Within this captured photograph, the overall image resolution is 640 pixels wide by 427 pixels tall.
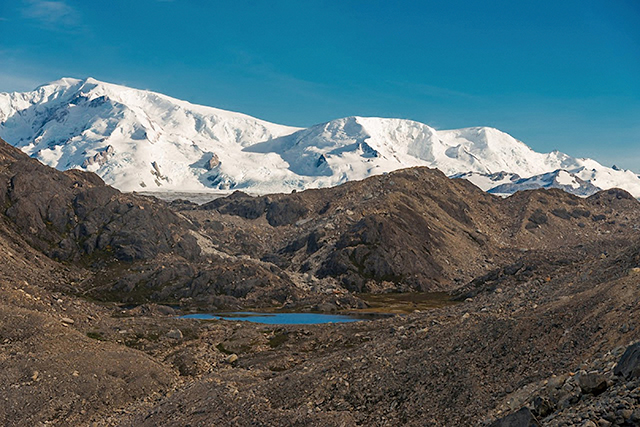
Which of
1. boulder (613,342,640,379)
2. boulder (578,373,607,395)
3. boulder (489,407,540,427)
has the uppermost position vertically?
boulder (613,342,640,379)

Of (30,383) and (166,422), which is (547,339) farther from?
(30,383)

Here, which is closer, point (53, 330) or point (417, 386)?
point (417, 386)

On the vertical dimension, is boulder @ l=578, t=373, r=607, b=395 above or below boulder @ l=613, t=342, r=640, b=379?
below

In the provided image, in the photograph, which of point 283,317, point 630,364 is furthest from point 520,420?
point 283,317

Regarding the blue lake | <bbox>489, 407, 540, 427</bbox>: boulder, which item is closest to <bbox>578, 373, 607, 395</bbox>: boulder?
<bbox>489, 407, 540, 427</bbox>: boulder

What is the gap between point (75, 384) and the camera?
5662 cm

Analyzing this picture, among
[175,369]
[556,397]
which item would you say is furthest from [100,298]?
[556,397]

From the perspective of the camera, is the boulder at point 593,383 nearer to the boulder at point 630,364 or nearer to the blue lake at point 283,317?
the boulder at point 630,364

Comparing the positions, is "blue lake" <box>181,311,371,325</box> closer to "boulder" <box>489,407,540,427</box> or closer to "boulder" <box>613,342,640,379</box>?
"boulder" <box>489,407,540,427</box>

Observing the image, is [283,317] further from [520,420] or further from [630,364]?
[630,364]

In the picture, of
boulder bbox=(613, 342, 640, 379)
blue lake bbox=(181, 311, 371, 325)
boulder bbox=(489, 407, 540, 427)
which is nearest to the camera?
boulder bbox=(613, 342, 640, 379)

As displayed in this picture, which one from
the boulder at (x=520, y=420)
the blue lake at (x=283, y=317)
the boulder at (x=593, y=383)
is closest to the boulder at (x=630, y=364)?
the boulder at (x=593, y=383)

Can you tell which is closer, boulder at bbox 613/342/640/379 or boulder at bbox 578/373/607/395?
boulder at bbox 613/342/640/379

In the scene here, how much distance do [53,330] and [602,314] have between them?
5595 cm
